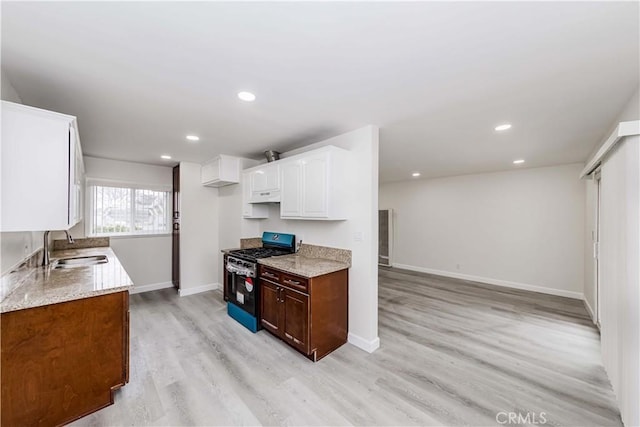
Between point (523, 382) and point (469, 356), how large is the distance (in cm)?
48

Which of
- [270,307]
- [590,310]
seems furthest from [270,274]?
[590,310]

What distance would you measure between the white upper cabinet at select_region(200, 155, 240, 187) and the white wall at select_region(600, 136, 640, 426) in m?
4.42

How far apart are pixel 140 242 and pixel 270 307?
3420 millimetres

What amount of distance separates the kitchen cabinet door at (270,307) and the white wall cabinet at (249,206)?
1.39 m

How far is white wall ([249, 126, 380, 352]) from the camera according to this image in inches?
108

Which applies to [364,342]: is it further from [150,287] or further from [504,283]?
[150,287]

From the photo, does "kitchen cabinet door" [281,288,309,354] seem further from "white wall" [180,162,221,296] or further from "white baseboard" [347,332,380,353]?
"white wall" [180,162,221,296]

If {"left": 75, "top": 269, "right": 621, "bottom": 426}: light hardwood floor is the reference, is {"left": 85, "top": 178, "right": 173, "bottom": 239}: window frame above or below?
above

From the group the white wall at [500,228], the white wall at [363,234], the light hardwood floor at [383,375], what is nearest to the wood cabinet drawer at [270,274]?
the light hardwood floor at [383,375]

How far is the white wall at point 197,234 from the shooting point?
462 cm

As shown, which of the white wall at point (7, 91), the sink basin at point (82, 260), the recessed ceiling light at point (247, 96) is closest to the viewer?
the white wall at point (7, 91)

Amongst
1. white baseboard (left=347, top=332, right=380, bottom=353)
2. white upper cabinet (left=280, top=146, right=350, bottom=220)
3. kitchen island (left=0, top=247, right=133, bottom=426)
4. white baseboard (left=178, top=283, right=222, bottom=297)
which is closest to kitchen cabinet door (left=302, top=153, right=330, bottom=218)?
white upper cabinet (left=280, top=146, right=350, bottom=220)

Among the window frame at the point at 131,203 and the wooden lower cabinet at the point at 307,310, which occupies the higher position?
the window frame at the point at 131,203

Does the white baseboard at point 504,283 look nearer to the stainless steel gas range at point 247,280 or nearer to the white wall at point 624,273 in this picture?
the white wall at point 624,273
